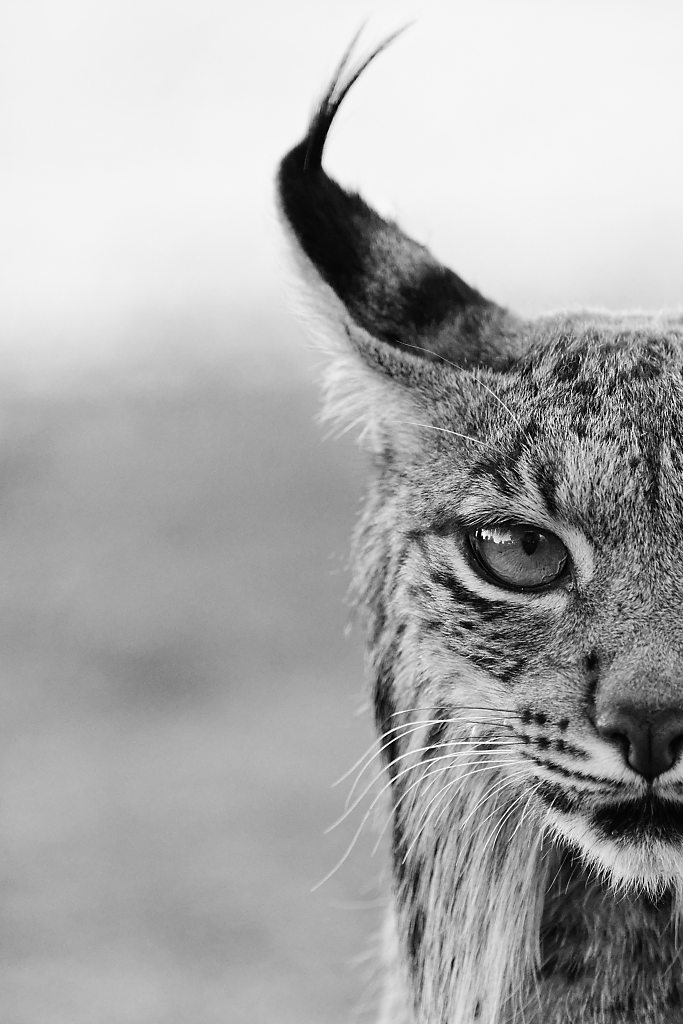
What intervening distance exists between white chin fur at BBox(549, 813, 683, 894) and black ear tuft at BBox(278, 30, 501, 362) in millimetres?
1094

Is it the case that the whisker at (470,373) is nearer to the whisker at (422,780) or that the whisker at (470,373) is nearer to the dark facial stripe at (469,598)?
the dark facial stripe at (469,598)

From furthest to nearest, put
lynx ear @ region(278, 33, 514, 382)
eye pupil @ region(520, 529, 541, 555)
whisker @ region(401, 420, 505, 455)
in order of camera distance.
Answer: lynx ear @ region(278, 33, 514, 382), whisker @ region(401, 420, 505, 455), eye pupil @ region(520, 529, 541, 555)

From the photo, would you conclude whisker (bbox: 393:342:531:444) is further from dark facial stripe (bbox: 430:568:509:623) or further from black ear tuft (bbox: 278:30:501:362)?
dark facial stripe (bbox: 430:568:509:623)

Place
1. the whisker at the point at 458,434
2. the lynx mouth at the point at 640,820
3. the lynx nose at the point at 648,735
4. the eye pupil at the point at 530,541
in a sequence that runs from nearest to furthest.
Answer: the lynx nose at the point at 648,735
the lynx mouth at the point at 640,820
the eye pupil at the point at 530,541
the whisker at the point at 458,434

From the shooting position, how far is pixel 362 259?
10.2ft

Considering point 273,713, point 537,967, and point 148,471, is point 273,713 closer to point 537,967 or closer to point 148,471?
point 148,471

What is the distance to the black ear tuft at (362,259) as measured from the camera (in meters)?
3.04

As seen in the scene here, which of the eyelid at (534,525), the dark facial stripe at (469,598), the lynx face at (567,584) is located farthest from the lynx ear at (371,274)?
the dark facial stripe at (469,598)

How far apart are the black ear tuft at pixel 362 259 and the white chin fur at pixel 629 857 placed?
3.59 feet

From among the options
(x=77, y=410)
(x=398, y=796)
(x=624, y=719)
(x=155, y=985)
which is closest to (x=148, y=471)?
(x=77, y=410)

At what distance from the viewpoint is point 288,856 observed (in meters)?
7.45

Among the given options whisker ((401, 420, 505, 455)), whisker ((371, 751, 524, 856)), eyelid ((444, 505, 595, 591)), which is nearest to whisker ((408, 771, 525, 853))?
whisker ((371, 751, 524, 856))

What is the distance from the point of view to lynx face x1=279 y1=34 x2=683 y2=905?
256cm

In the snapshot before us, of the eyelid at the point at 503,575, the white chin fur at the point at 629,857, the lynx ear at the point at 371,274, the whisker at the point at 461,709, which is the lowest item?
the white chin fur at the point at 629,857
